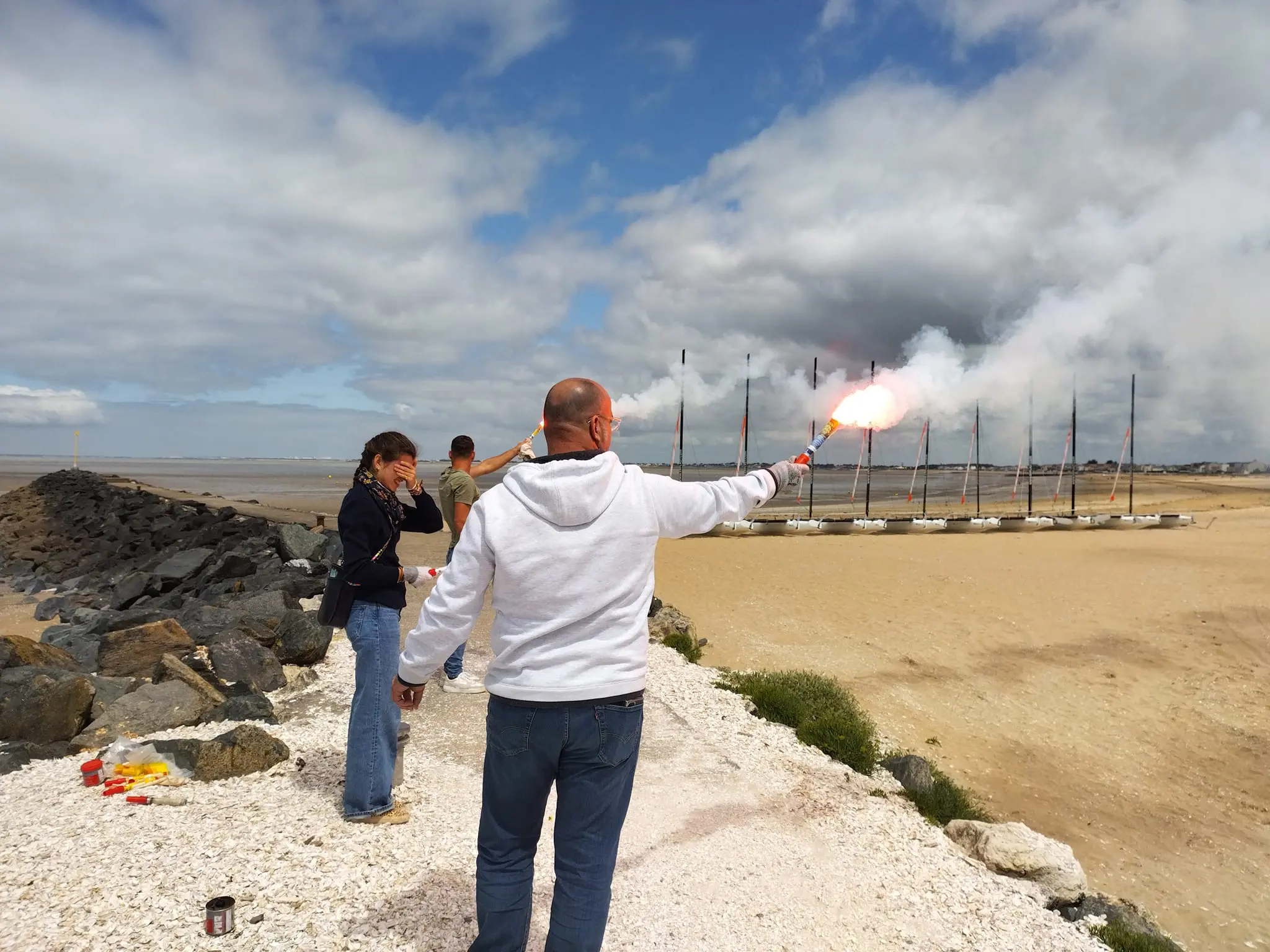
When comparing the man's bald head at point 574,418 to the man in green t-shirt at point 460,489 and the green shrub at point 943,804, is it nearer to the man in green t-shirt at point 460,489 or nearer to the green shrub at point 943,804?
the man in green t-shirt at point 460,489

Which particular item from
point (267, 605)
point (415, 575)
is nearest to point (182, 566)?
point (267, 605)

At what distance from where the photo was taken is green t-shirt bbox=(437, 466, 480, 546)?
7.89m

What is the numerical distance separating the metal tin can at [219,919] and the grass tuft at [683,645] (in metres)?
7.52

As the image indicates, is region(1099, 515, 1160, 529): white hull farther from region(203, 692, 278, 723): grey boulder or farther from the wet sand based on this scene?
region(203, 692, 278, 723): grey boulder

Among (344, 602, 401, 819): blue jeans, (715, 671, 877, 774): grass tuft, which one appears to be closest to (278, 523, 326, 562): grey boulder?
(715, 671, 877, 774): grass tuft

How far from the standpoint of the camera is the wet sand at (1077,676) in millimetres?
7516

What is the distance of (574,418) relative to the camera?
2.96m

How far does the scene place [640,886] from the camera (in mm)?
4715

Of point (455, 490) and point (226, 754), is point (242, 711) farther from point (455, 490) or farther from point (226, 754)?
point (455, 490)

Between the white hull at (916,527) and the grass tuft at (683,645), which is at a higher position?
the white hull at (916,527)

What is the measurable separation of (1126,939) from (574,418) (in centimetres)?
489

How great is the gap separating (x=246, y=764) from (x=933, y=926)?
16.6 feet

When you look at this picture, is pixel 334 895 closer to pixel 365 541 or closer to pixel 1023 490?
pixel 365 541

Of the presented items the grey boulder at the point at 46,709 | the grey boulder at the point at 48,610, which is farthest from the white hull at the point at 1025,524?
the grey boulder at the point at 46,709
